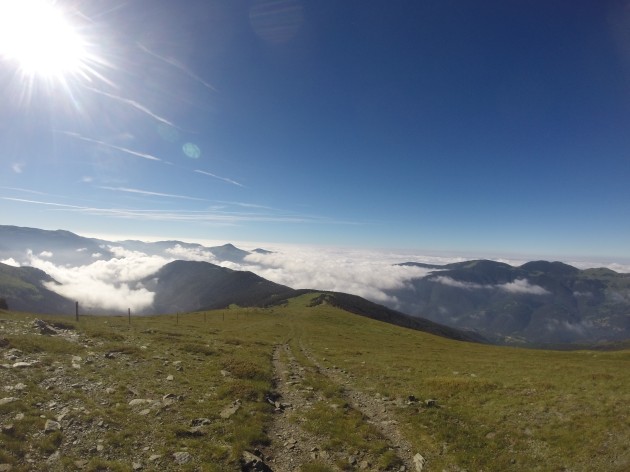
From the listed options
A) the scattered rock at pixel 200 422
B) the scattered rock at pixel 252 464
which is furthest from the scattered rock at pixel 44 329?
the scattered rock at pixel 252 464

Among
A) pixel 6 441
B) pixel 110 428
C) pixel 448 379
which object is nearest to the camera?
pixel 6 441

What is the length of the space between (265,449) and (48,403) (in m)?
11.3

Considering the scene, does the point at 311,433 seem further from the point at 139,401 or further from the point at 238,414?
the point at 139,401

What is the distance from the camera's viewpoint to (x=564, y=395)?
77.2 feet

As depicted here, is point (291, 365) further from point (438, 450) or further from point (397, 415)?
point (438, 450)

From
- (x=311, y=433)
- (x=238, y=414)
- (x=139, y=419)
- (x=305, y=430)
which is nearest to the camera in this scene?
(x=139, y=419)

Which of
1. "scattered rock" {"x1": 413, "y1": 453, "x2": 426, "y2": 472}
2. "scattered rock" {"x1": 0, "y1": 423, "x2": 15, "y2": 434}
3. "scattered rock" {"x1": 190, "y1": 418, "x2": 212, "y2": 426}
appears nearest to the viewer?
"scattered rock" {"x1": 0, "y1": 423, "x2": 15, "y2": 434}

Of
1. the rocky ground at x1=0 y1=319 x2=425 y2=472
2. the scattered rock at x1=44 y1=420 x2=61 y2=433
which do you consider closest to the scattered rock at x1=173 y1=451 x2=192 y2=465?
the rocky ground at x1=0 y1=319 x2=425 y2=472

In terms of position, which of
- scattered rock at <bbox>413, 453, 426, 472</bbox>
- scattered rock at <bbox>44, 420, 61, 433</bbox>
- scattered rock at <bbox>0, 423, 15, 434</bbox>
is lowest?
scattered rock at <bbox>413, 453, 426, 472</bbox>

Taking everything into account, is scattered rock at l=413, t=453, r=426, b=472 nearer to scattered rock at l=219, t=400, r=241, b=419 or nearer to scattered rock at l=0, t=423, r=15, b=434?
scattered rock at l=219, t=400, r=241, b=419

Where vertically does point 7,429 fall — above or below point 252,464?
above

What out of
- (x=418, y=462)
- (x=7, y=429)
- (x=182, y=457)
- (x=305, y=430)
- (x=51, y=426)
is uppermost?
(x=7, y=429)

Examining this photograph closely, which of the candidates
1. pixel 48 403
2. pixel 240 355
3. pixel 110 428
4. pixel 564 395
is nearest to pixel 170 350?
pixel 240 355

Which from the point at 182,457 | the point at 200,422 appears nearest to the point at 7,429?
the point at 182,457
